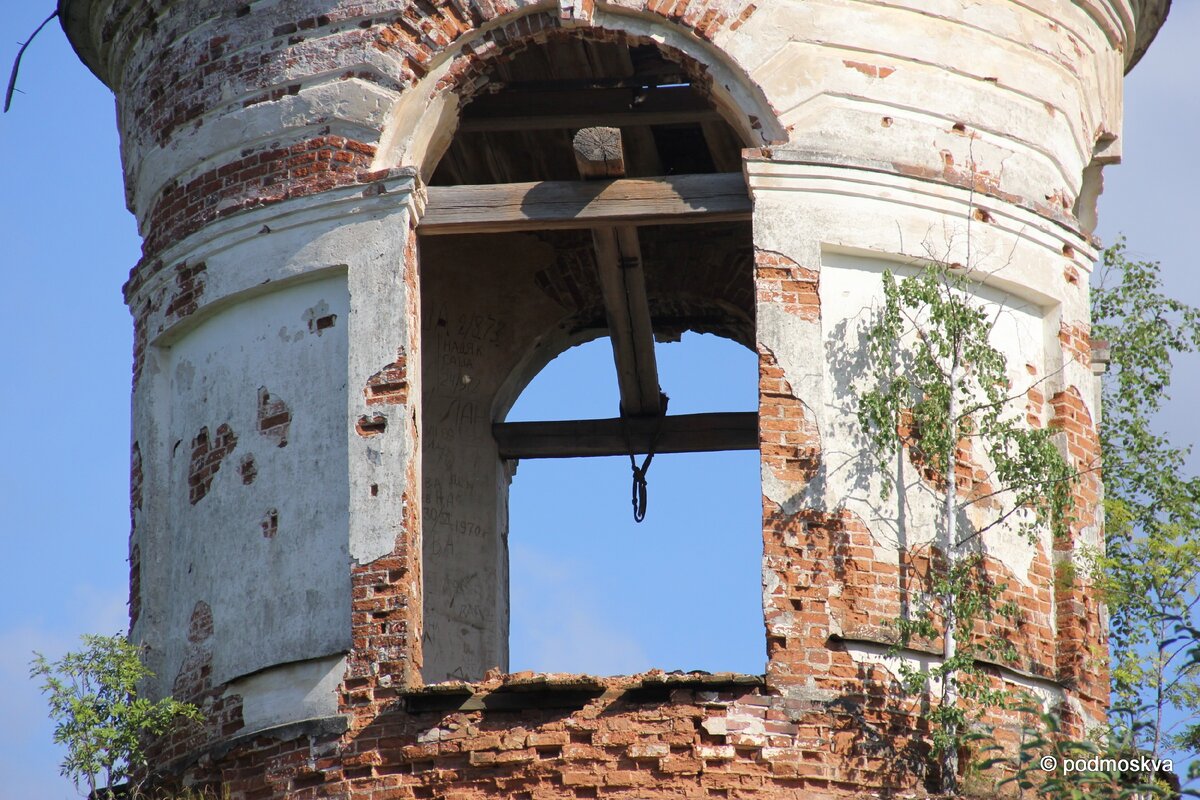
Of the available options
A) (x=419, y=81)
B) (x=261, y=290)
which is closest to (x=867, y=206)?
(x=419, y=81)

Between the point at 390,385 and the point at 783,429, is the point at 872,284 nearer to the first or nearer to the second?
the point at 783,429

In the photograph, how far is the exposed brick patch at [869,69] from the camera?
37.9 feet

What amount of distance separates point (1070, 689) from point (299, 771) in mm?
3983

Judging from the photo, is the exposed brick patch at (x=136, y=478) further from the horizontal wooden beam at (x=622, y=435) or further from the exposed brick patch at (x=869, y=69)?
the exposed brick patch at (x=869, y=69)

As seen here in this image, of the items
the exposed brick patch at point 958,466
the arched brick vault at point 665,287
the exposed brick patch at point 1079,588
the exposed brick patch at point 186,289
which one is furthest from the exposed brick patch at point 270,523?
the exposed brick patch at point 1079,588

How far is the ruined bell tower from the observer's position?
1053 centimetres

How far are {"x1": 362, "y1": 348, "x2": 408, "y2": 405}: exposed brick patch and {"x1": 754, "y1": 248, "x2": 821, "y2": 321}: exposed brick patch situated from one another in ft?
6.18

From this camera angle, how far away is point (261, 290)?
11.8m

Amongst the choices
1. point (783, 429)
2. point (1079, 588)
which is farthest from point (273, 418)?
point (1079, 588)

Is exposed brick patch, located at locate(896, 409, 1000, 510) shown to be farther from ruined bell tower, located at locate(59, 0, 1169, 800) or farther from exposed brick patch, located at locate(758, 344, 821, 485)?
exposed brick patch, located at locate(758, 344, 821, 485)

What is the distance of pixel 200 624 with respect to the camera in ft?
38.0

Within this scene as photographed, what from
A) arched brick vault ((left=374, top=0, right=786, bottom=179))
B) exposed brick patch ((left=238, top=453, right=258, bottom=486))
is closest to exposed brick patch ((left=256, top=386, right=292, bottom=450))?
exposed brick patch ((left=238, top=453, right=258, bottom=486))

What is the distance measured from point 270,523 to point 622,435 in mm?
4006

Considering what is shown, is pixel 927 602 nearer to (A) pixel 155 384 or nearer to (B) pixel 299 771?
(B) pixel 299 771
